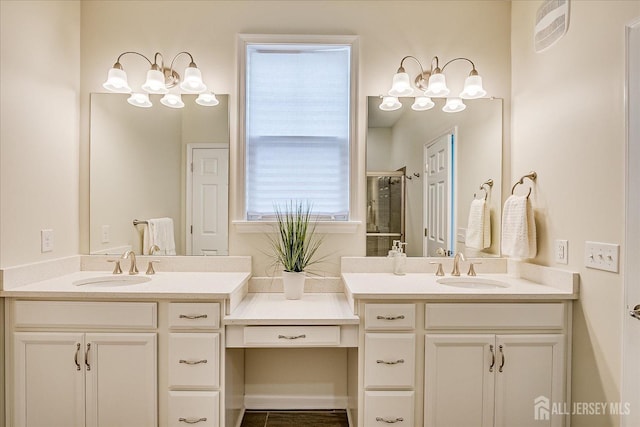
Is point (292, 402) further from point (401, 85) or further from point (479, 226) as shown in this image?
point (401, 85)

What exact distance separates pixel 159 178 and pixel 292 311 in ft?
3.86

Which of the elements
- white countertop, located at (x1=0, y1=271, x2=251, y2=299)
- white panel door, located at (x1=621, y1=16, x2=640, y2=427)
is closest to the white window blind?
white countertop, located at (x1=0, y1=271, x2=251, y2=299)

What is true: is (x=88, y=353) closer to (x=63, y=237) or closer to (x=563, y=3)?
(x=63, y=237)

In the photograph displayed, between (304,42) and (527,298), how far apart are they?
6.19 ft

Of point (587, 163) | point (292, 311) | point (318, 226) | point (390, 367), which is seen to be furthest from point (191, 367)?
point (587, 163)

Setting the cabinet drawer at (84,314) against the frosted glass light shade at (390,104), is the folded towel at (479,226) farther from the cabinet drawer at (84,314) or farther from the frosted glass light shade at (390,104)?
the cabinet drawer at (84,314)

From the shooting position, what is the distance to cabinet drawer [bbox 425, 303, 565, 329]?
1.77m

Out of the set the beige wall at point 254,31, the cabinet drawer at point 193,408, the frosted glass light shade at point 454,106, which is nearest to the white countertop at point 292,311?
the beige wall at point 254,31

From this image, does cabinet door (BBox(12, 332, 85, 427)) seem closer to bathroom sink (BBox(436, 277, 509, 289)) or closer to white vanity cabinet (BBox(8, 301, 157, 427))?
white vanity cabinet (BBox(8, 301, 157, 427))

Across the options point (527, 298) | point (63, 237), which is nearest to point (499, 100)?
point (527, 298)

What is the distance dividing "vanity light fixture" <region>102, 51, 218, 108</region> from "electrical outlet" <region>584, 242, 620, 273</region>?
6.96ft

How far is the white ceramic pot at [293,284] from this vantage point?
6.89 ft

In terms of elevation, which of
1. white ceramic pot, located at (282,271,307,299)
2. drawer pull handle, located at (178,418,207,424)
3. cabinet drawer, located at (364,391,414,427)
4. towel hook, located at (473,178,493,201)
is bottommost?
drawer pull handle, located at (178,418,207,424)

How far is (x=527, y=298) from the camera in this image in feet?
5.78
